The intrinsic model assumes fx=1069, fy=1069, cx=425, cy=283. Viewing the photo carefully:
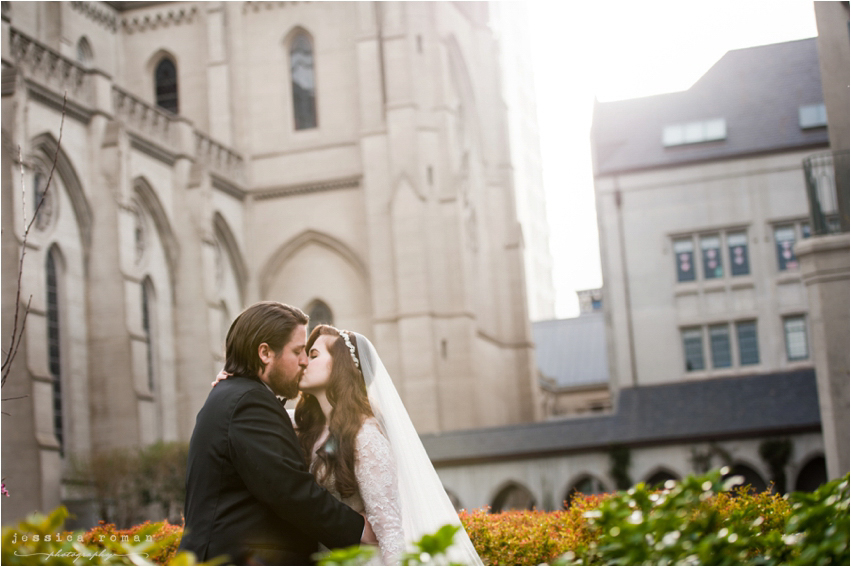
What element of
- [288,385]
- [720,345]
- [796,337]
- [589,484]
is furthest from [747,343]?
[288,385]

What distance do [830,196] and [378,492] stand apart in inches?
447

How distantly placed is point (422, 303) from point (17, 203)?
12.2 m

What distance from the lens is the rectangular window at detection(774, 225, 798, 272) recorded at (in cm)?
2891

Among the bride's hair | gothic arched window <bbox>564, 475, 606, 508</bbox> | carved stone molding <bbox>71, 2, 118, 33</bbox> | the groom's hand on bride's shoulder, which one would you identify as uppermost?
carved stone molding <bbox>71, 2, 118, 33</bbox>

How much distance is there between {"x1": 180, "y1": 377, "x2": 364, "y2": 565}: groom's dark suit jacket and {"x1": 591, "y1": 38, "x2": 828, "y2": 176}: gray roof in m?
27.2

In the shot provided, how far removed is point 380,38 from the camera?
3141 cm

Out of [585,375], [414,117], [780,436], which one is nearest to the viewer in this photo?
[780,436]

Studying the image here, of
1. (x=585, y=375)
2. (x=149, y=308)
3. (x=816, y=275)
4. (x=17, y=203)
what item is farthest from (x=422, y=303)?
(x=585, y=375)

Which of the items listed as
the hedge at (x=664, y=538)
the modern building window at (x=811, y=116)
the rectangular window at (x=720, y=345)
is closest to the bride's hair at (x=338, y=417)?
the hedge at (x=664, y=538)

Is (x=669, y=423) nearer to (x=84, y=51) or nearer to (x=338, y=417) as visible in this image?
(x=84, y=51)

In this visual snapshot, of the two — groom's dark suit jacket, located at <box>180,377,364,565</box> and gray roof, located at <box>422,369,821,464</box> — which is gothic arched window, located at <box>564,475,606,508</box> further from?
groom's dark suit jacket, located at <box>180,377,364,565</box>

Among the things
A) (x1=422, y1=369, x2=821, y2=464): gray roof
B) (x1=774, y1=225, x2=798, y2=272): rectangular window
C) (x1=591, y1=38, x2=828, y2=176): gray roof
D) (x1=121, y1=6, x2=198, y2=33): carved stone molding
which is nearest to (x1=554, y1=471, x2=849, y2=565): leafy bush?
(x1=422, y1=369, x2=821, y2=464): gray roof

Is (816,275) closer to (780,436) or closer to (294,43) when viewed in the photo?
(780,436)

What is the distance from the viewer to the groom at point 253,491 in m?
3.53
